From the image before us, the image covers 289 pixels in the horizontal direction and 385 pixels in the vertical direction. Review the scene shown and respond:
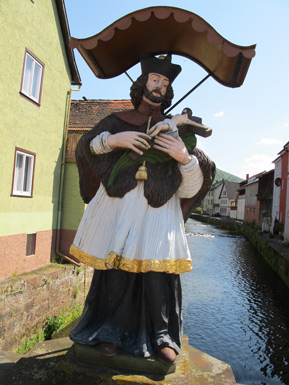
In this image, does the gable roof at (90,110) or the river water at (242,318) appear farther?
the gable roof at (90,110)

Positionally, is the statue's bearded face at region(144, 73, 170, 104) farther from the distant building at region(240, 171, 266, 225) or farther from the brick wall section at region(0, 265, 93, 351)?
the distant building at region(240, 171, 266, 225)

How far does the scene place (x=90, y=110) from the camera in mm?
13242

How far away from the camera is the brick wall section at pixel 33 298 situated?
320 inches

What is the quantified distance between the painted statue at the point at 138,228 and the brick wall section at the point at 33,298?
6.37 m

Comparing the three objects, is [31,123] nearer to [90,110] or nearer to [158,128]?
[90,110]

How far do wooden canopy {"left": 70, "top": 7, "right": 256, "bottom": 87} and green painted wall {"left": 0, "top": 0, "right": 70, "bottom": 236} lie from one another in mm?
5953

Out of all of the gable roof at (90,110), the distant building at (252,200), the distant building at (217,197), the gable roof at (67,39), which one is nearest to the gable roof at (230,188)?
the distant building at (217,197)

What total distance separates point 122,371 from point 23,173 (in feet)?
25.7

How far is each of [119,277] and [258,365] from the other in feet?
23.0

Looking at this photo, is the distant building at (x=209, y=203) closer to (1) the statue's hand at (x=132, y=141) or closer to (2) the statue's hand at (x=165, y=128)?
(2) the statue's hand at (x=165, y=128)

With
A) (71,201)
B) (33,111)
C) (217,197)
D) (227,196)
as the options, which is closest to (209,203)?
(217,197)

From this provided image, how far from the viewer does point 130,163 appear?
2574 millimetres

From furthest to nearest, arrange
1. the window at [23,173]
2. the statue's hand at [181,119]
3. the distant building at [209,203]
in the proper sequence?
the distant building at [209,203] < the window at [23,173] < the statue's hand at [181,119]

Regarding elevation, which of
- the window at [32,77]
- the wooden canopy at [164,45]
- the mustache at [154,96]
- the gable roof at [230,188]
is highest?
the gable roof at [230,188]
